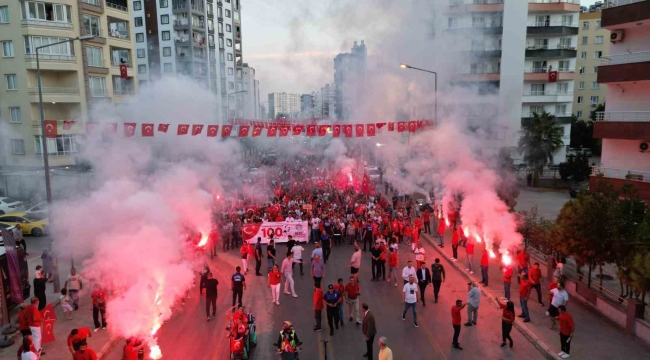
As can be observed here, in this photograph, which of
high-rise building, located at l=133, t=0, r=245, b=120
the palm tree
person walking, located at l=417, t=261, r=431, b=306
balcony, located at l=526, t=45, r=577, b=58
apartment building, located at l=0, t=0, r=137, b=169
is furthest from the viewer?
high-rise building, located at l=133, t=0, r=245, b=120

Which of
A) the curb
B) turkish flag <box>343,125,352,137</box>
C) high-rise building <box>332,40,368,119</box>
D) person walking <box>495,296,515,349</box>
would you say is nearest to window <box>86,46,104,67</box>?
high-rise building <box>332,40,368,119</box>

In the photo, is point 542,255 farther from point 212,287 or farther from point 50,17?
point 50,17

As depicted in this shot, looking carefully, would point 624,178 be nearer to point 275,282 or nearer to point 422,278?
point 422,278

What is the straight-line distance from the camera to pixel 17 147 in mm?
29594

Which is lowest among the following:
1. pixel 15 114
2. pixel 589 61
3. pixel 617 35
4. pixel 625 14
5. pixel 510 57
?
pixel 15 114

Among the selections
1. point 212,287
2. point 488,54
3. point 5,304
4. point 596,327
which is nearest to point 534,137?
point 488,54

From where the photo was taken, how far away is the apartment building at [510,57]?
24203mm

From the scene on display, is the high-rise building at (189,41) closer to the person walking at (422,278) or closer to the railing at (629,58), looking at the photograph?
the railing at (629,58)

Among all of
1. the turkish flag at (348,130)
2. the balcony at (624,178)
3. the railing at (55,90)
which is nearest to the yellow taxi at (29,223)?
the railing at (55,90)

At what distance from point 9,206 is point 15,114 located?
7470 millimetres

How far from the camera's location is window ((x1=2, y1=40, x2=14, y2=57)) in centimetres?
2808

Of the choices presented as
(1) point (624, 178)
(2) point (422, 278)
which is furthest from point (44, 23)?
(1) point (624, 178)

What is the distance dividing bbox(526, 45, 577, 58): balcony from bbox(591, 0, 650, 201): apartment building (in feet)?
72.6

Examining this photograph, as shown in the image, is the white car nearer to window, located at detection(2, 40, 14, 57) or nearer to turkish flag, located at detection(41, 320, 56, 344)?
window, located at detection(2, 40, 14, 57)
